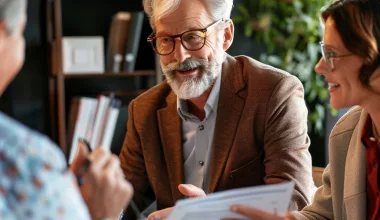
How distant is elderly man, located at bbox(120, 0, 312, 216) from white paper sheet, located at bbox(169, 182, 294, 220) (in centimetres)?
69

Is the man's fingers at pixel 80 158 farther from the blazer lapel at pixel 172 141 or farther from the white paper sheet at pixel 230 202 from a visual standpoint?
the blazer lapel at pixel 172 141

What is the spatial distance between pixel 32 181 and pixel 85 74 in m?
2.87

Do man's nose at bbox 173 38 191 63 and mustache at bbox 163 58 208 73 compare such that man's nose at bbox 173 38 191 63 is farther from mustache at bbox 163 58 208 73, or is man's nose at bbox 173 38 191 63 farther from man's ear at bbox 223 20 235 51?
man's ear at bbox 223 20 235 51

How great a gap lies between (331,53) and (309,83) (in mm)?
2737

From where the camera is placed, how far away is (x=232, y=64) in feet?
7.00

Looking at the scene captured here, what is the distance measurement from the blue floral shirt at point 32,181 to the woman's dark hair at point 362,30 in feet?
2.94

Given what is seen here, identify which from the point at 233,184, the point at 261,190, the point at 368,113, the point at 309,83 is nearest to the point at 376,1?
the point at 368,113

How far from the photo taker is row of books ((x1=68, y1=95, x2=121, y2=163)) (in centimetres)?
354

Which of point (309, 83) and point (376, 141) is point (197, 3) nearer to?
point (376, 141)

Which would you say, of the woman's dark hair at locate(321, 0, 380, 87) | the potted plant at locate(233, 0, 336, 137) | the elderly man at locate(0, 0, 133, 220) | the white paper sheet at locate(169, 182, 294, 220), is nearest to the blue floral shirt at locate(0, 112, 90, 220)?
the elderly man at locate(0, 0, 133, 220)

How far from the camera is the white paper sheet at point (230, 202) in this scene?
3.83 ft

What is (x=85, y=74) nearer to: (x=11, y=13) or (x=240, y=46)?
(x=240, y=46)

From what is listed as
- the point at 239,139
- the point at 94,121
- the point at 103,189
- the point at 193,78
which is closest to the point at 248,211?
the point at 103,189

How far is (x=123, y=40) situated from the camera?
12.0ft
